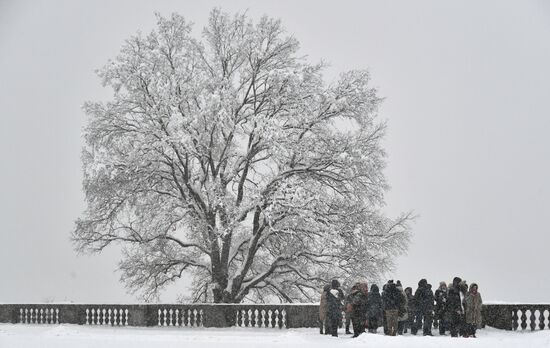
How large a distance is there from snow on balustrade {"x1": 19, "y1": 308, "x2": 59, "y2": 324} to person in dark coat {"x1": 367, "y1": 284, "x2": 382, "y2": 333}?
11.0 m

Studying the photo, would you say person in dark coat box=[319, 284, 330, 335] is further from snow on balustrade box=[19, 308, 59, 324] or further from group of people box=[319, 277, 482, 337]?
snow on balustrade box=[19, 308, 59, 324]

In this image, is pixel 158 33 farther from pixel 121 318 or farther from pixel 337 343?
pixel 337 343

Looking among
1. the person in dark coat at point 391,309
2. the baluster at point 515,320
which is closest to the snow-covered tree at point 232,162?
the baluster at point 515,320

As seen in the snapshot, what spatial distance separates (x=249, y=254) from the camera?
32.1m

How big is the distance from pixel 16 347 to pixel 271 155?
14410 mm

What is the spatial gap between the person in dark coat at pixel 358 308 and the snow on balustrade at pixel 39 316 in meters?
10.9

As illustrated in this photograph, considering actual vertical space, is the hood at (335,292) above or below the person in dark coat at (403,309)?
above

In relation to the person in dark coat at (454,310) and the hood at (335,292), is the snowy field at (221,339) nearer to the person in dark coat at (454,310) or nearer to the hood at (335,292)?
the person in dark coat at (454,310)

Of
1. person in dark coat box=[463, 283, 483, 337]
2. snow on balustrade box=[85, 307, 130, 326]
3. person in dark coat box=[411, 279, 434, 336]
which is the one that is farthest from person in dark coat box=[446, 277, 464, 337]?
snow on balustrade box=[85, 307, 130, 326]

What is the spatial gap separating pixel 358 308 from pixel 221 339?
12.5 feet

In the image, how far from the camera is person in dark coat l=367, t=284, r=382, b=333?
2177cm

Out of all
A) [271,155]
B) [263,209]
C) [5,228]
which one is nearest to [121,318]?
[263,209]

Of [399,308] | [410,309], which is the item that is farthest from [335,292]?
[410,309]

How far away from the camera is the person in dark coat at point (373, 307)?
2177 cm
